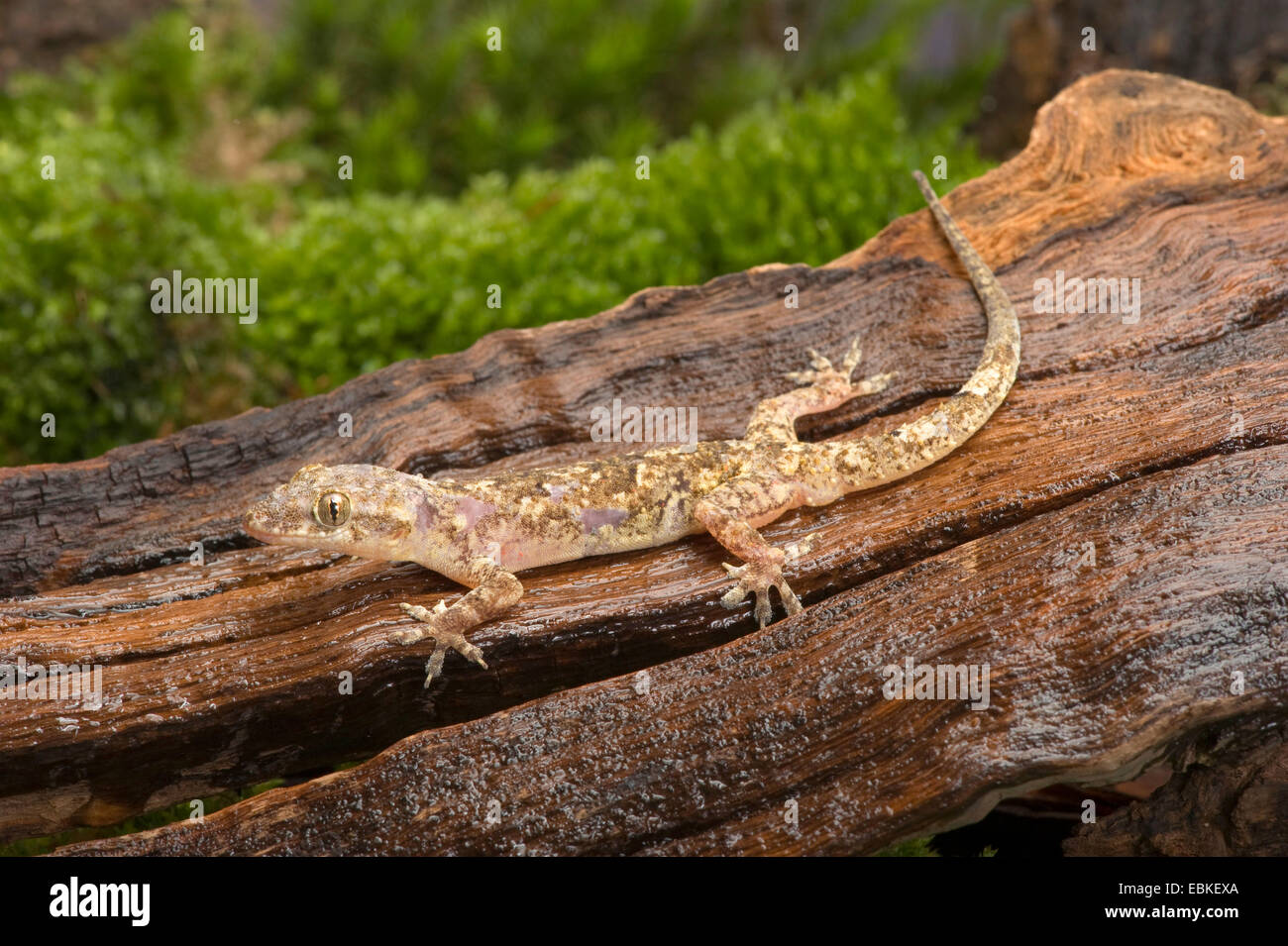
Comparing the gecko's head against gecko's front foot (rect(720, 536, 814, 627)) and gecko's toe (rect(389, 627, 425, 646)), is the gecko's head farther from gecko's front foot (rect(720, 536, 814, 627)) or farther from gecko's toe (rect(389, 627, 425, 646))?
gecko's front foot (rect(720, 536, 814, 627))

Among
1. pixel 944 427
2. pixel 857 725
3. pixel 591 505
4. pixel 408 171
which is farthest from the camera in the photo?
pixel 408 171

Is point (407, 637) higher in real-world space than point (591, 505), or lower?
lower

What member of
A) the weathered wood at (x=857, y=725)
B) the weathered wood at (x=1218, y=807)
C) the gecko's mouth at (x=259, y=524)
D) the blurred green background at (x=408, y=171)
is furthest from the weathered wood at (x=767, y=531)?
the blurred green background at (x=408, y=171)

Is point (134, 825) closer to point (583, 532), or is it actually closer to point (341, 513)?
point (341, 513)

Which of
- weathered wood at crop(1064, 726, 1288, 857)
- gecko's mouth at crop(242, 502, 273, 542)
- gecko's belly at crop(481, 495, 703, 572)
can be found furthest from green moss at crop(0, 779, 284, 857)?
weathered wood at crop(1064, 726, 1288, 857)

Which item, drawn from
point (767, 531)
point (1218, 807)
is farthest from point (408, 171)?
point (1218, 807)

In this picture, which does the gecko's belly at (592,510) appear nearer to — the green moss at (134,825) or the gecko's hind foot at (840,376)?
the gecko's hind foot at (840,376)
